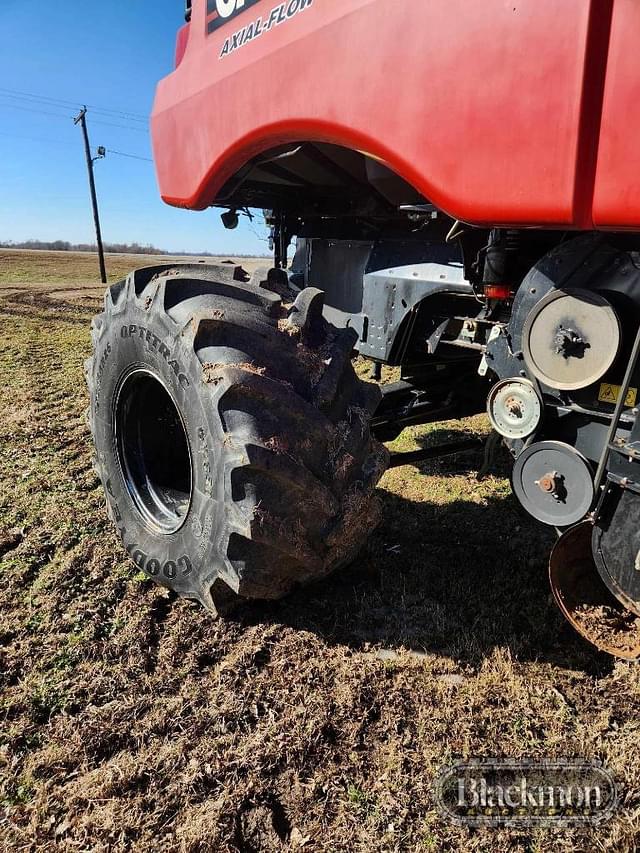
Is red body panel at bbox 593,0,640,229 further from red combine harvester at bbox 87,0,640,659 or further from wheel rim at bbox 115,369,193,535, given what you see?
wheel rim at bbox 115,369,193,535

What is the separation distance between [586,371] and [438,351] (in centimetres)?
107

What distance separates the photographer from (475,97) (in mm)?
1363

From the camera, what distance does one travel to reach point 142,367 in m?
2.32

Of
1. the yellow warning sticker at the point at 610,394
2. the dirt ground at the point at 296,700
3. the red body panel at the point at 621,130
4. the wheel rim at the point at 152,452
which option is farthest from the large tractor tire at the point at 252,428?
the red body panel at the point at 621,130

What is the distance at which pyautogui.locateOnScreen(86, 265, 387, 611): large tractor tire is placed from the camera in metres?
1.87

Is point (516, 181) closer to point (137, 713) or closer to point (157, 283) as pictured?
point (157, 283)

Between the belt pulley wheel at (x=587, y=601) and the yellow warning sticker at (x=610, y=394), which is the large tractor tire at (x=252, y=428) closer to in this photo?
the belt pulley wheel at (x=587, y=601)

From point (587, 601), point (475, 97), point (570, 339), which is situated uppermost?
point (475, 97)

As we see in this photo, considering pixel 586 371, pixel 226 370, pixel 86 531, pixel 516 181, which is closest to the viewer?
pixel 516 181

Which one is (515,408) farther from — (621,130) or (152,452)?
(152,452)

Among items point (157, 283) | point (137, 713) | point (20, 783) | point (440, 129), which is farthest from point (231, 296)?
point (20, 783)

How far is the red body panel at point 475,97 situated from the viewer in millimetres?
1217

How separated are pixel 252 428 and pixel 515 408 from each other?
786 mm

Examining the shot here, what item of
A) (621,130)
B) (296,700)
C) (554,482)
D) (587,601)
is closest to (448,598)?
(587,601)
